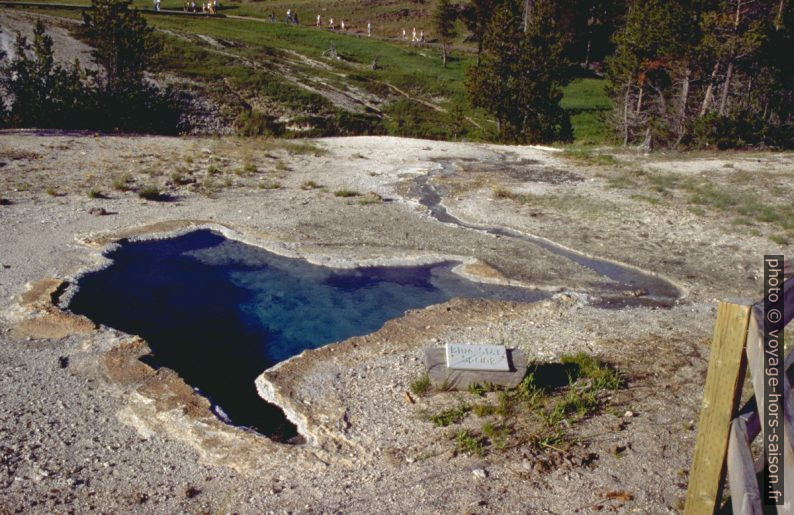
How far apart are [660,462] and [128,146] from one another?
23.1m

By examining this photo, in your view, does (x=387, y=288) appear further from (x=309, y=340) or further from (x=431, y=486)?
(x=431, y=486)

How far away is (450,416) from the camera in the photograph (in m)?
7.81

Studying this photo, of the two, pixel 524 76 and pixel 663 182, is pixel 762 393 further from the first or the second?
pixel 524 76

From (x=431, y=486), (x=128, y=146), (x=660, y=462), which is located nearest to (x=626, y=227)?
(x=660, y=462)

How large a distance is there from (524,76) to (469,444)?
32693mm

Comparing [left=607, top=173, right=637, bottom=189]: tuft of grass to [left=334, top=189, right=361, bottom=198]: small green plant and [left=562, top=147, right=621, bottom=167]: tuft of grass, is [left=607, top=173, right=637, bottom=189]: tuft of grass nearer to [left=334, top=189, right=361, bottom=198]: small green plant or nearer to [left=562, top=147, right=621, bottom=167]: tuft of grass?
[left=562, top=147, right=621, bottom=167]: tuft of grass

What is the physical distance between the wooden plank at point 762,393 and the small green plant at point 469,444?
12.2 ft

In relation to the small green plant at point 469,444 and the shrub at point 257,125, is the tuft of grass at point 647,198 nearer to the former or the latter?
the small green plant at point 469,444

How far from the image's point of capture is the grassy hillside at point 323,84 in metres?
40.3

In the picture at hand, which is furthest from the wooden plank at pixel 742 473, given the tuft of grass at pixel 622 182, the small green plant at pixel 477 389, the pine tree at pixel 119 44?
the pine tree at pixel 119 44

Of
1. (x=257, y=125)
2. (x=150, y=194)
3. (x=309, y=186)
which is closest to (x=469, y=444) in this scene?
(x=150, y=194)

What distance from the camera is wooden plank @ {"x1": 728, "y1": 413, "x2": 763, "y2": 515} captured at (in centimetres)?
354

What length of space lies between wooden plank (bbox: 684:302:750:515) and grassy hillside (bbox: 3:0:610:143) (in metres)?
32.6

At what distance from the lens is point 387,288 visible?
13.1m
